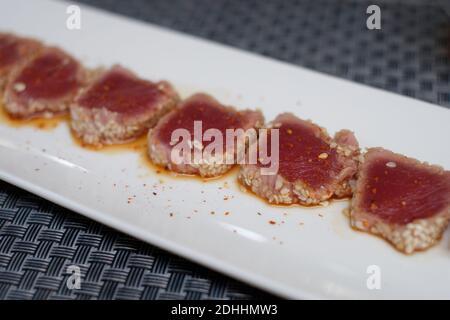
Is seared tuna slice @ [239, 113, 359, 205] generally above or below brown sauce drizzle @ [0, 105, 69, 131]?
above

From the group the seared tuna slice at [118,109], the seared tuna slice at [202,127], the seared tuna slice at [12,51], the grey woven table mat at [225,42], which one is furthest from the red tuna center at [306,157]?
the seared tuna slice at [12,51]

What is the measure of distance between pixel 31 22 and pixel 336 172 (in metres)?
3.18

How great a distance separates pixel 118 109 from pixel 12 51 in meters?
1.32

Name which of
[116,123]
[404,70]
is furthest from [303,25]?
[116,123]

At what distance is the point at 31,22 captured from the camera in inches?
191

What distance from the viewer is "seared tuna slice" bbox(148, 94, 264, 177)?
3.43 meters

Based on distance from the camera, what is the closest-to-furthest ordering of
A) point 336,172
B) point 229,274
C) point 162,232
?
1. point 229,274
2. point 162,232
3. point 336,172

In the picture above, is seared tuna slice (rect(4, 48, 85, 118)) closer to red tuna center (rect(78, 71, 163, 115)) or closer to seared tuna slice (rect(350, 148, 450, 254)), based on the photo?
red tuna center (rect(78, 71, 163, 115))

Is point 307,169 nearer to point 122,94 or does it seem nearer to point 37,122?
point 122,94

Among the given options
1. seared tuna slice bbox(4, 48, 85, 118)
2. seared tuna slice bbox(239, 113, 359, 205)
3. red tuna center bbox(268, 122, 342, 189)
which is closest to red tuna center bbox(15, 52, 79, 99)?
seared tuna slice bbox(4, 48, 85, 118)

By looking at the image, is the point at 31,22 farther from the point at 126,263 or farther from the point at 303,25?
the point at 126,263

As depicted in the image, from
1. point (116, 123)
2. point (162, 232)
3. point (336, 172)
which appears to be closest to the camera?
point (162, 232)

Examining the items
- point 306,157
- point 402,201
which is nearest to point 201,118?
point 306,157

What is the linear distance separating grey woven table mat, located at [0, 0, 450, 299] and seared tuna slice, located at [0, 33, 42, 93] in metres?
1.16
